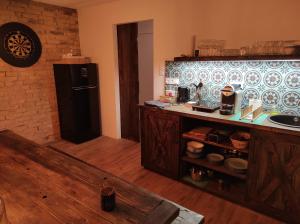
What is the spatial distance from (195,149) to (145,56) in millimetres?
2234

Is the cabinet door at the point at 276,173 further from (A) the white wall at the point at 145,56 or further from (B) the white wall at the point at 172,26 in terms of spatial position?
(A) the white wall at the point at 145,56

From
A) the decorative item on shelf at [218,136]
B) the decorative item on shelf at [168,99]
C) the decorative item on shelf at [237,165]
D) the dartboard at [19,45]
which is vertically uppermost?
the dartboard at [19,45]

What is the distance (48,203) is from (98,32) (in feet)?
10.9

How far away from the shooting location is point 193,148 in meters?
2.45

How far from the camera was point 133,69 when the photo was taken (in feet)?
12.5

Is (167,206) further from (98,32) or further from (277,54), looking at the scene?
(98,32)

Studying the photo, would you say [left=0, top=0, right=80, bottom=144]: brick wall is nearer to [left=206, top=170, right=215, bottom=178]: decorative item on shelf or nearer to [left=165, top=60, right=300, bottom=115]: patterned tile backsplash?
[left=165, top=60, right=300, bottom=115]: patterned tile backsplash

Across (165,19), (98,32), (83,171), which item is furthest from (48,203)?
(98,32)

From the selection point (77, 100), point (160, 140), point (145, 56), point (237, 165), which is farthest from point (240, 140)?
point (77, 100)

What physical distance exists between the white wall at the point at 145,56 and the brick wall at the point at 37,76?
4.13 feet

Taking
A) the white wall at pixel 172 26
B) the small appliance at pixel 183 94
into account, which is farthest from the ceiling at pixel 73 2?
the small appliance at pixel 183 94

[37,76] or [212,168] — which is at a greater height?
[37,76]

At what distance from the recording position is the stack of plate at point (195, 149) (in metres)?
2.45

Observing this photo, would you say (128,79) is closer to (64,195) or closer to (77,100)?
(77,100)
